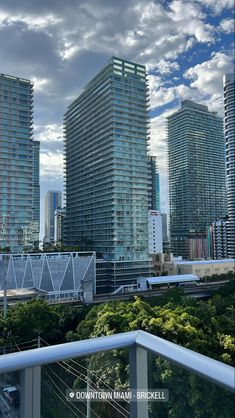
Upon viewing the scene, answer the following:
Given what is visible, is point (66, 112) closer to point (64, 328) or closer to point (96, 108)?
point (96, 108)

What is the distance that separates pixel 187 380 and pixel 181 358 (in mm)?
229

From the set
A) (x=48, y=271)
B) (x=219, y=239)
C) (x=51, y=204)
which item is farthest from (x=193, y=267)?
(x=51, y=204)

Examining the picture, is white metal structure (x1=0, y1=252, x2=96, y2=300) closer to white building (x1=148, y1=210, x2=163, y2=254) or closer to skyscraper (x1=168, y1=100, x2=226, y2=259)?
white building (x1=148, y1=210, x2=163, y2=254)

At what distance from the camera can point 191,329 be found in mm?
8852

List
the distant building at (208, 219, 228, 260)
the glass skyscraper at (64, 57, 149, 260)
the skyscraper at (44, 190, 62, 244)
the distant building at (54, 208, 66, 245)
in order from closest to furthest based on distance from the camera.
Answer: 1. the glass skyscraper at (64, 57, 149, 260)
2. the distant building at (208, 219, 228, 260)
3. the distant building at (54, 208, 66, 245)
4. the skyscraper at (44, 190, 62, 244)

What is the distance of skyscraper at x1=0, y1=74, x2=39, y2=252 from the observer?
121ft

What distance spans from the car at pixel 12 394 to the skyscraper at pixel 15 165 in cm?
3752

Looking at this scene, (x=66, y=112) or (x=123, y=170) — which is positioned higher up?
(x=66, y=112)

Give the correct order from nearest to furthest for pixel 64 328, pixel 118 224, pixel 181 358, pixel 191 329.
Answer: pixel 181 358 → pixel 191 329 → pixel 64 328 → pixel 118 224

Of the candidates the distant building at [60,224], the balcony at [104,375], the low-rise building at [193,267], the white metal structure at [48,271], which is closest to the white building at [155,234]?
the low-rise building at [193,267]

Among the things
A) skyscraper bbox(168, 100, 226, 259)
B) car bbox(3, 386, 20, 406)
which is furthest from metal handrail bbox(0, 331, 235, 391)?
skyscraper bbox(168, 100, 226, 259)

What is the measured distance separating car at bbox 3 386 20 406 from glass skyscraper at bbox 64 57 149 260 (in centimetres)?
3231

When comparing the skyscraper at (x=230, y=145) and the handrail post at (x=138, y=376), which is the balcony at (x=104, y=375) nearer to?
the handrail post at (x=138, y=376)

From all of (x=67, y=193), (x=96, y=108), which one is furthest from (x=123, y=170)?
(x=67, y=193)
